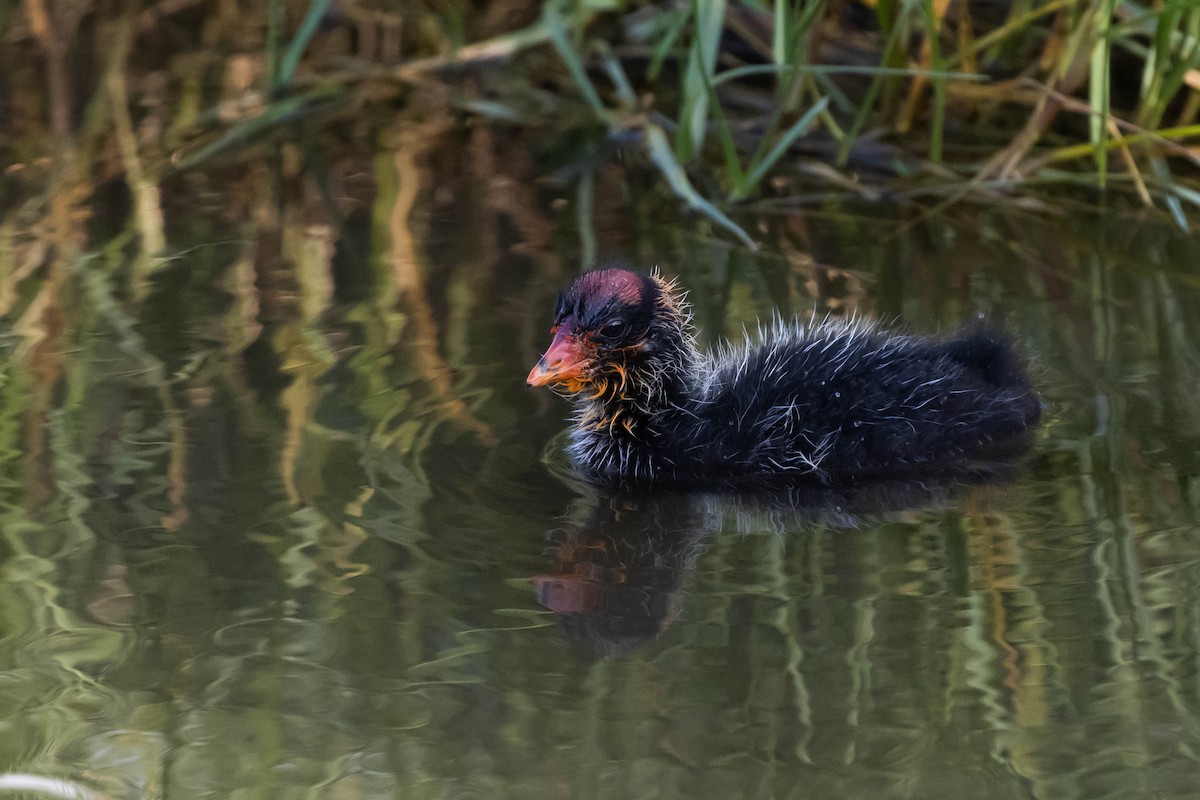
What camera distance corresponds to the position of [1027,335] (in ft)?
16.6

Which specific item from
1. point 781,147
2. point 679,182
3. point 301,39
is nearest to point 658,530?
point 781,147

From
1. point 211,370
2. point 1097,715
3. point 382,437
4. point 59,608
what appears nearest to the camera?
point 1097,715

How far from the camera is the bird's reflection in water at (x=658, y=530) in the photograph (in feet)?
11.6

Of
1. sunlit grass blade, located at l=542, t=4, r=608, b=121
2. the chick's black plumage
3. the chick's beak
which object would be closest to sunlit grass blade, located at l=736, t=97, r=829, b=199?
sunlit grass blade, located at l=542, t=4, r=608, b=121

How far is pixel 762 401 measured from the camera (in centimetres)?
434

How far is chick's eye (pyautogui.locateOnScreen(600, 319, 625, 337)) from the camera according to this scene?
4.30 m

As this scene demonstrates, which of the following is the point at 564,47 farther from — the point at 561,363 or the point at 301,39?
the point at 561,363

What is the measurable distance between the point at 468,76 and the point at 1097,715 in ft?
18.1

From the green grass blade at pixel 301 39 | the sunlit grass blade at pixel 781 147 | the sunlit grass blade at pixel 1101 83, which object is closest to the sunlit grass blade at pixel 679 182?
the sunlit grass blade at pixel 781 147

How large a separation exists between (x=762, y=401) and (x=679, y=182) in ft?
6.17

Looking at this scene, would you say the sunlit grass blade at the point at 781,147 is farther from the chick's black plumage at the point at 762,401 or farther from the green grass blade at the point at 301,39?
the green grass blade at the point at 301,39

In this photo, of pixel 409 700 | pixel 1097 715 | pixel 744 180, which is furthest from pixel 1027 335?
pixel 409 700

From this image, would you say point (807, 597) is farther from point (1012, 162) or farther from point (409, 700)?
point (1012, 162)

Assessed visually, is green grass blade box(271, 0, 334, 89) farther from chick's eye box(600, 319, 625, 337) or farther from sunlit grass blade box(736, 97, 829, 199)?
chick's eye box(600, 319, 625, 337)
